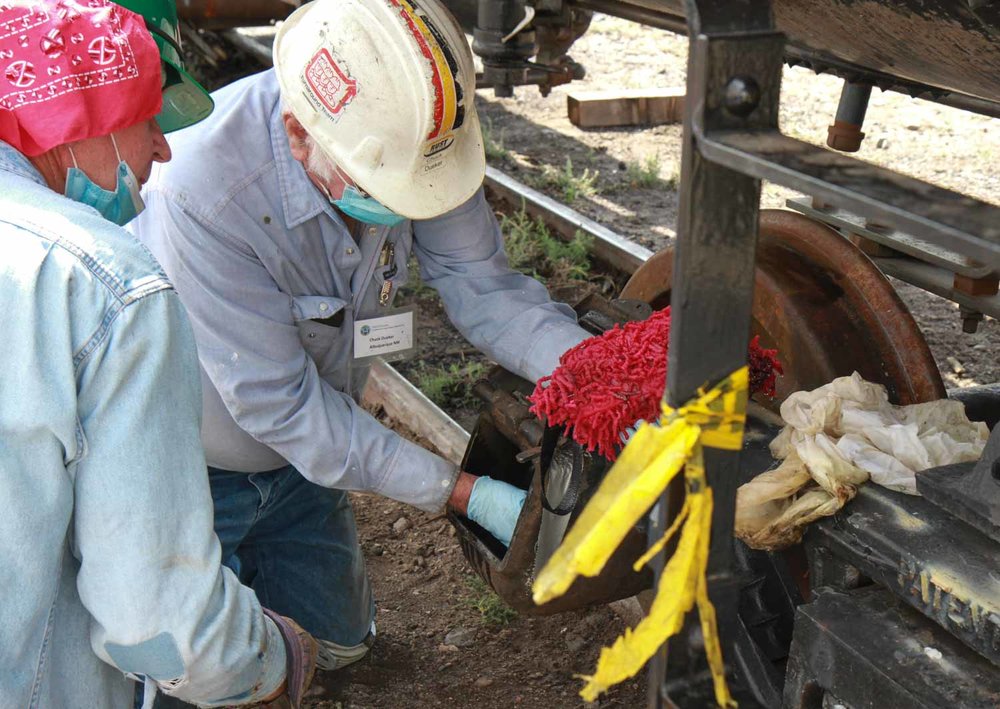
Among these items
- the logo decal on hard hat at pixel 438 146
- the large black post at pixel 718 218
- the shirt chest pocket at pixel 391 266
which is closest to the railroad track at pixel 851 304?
the shirt chest pocket at pixel 391 266

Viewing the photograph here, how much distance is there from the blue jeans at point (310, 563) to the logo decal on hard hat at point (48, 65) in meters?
1.59

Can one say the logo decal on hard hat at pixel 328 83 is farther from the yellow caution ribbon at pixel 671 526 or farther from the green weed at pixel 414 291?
the green weed at pixel 414 291

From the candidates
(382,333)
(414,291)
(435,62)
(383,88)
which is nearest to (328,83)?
(383,88)

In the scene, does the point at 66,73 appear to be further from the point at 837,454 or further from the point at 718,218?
the point at 837,454

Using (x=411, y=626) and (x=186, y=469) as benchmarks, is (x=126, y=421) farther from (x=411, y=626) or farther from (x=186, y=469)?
(x=411, y=626)

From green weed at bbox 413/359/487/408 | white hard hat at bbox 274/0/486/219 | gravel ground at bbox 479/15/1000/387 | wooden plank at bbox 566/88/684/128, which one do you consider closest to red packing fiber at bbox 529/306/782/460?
white hard hat at bbox 274/0/486/219

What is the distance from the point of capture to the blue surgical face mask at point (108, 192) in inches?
69.1

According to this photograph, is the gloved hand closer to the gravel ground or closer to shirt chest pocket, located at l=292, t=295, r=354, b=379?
shirt chest pocket, located at l=292, t=295, r=354, b=379

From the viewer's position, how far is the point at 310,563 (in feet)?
10.4

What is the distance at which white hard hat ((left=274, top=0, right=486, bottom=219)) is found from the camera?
229 centimetres

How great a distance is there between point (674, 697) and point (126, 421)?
2.83ft

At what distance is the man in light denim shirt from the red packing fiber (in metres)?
0.76

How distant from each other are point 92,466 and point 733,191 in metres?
1.01

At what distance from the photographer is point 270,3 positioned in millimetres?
7355
